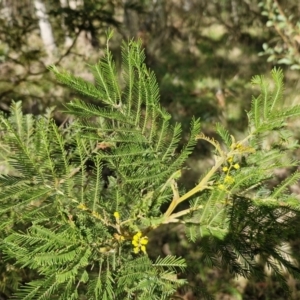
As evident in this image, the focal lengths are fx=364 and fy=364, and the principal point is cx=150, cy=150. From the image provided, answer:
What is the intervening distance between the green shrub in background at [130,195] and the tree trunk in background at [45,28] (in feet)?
12.2

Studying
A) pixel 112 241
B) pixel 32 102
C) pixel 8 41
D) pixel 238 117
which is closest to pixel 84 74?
pixel 32 102

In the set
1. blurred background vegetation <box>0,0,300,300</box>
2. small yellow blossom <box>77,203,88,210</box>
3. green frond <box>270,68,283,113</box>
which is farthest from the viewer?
blurred background vegetation <box>0,0,300,300</box>

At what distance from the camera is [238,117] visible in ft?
14.9

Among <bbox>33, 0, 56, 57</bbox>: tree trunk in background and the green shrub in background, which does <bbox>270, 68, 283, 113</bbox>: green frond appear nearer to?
the green shrub in background

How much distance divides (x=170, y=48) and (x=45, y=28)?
1788 millimetres

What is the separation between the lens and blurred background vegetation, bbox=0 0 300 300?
4.58 m

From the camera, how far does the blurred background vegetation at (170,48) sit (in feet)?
15.0

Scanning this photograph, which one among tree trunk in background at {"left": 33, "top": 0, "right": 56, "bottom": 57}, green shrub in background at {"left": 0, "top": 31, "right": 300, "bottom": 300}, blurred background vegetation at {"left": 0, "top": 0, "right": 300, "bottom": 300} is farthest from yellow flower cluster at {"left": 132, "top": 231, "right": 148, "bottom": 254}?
tree trunk in background at {"left": 33, "top": 0, "right": 56, "bottom": 57}

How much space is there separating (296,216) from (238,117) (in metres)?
3.15

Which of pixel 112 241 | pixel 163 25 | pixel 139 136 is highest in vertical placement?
pixel 163 25

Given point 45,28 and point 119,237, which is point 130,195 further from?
point 45,28

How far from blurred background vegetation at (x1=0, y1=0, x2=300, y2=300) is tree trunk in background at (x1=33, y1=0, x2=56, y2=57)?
0.05 ft

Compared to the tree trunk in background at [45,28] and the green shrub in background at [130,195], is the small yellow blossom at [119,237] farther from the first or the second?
the tree trunk in background at [45,28]

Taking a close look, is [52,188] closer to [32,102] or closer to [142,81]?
[142,81]
